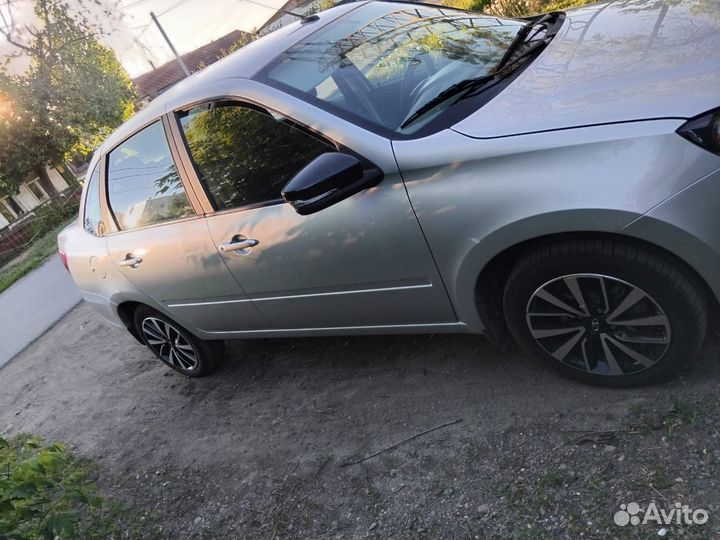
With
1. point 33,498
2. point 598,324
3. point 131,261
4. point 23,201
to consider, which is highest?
point 23,201

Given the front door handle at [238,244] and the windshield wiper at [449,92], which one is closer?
the windshield wiper at [449,92]

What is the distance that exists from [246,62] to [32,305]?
6.65 meters

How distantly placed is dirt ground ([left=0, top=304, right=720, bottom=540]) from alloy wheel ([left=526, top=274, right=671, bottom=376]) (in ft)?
0.69

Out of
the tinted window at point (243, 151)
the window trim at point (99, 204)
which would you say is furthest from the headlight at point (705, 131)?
the window trim at point (99, 204)

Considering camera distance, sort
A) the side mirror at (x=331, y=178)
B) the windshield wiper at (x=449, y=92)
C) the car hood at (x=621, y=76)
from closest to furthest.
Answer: the car hood at (x=621, y=76) → the side mirror at (x=331, y=178) → the windshield wiper at (x=449, y=92)

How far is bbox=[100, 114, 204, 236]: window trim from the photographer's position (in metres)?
2.94

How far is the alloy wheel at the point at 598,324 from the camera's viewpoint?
2.06 metres

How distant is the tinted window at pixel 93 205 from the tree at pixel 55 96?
18797 millimetres

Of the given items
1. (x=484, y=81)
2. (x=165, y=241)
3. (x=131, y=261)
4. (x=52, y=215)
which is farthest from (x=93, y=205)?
(x=52, y=215)

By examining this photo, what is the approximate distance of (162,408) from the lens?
388 cm

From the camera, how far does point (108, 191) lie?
355 cm

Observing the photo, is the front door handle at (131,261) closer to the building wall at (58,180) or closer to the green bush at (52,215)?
the green bush at (52,215)

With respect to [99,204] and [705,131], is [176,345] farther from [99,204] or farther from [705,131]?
[705,131]

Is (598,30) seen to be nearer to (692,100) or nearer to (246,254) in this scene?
(692,100)
